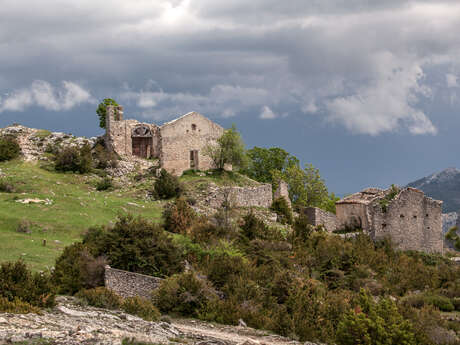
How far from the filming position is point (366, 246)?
36906mm

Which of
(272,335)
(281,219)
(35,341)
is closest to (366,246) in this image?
(281,219)

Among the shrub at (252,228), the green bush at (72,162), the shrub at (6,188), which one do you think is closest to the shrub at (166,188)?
the shrub at (252,228)

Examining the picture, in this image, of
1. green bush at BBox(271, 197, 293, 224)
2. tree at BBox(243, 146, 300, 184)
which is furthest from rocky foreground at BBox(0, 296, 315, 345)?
tree at BBox(243, 146, 300, 184)

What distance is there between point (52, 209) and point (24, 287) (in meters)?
14.1

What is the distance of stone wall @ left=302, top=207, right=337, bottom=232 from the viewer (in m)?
41.9

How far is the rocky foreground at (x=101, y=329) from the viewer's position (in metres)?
13.2

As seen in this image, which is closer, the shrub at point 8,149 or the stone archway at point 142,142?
the shrub at point 8,149

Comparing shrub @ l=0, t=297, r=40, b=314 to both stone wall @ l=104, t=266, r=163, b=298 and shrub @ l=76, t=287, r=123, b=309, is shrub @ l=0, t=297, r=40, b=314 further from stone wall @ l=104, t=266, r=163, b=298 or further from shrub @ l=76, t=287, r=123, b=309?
stone wall @ l=104, t=266, r=163, b=298

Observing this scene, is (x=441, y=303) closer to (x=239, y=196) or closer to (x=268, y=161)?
(x=239, y=196)

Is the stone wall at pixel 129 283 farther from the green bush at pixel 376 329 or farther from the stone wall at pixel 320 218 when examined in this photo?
the stone wall at pixel 320 218

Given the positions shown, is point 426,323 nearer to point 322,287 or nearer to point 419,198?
point 322,287

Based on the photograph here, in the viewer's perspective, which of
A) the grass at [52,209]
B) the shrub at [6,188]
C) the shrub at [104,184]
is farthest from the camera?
the shrub at [104,184]

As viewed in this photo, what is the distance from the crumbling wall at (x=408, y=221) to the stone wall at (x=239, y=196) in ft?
24.0

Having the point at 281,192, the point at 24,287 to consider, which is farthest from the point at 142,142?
the point at 24,287
